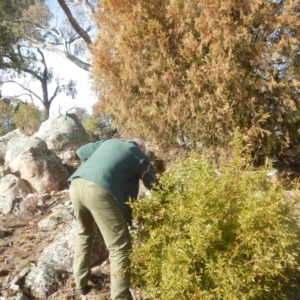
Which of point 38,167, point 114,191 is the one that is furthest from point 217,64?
point 38,167

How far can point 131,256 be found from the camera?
3.01m

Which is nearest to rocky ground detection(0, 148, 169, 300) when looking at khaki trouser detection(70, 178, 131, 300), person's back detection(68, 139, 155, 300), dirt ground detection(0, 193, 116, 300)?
dirt ground detection(0, 193, 116, 300)

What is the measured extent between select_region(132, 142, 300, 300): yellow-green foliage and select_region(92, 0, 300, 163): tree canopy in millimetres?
2485

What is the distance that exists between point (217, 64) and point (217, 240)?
10.9ft

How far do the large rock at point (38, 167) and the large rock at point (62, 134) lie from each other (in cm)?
208

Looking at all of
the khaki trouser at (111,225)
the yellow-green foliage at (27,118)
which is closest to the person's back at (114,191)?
the khaki trouser at (111,225)

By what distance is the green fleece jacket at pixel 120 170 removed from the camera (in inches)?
120

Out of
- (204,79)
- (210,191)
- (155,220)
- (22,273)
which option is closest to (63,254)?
(22,273)

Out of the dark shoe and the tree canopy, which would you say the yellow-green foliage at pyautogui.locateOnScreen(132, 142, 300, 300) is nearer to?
the dark shoe

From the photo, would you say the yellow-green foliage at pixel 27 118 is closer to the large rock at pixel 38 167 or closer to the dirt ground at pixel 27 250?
the large rock at pixel 38 167

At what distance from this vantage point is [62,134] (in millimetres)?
10383

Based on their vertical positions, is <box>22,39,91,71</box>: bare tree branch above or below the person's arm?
above

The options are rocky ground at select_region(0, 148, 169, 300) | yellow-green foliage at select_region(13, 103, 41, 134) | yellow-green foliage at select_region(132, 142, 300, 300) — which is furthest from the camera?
yellow-green foliage at select_region(13, 103, 41, 134)

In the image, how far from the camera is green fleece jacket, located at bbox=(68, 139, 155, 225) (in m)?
3.04
